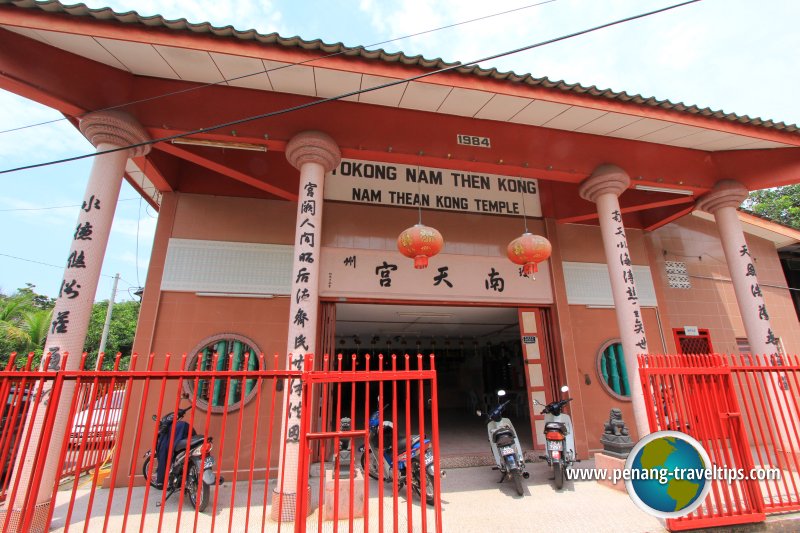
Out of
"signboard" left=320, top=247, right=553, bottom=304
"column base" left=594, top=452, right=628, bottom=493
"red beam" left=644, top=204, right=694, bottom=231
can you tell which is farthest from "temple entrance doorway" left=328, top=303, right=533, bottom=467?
"red beam" left=644, top=204, right=694, bottom=231

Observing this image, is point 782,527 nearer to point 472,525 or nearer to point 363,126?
→ point 472,525

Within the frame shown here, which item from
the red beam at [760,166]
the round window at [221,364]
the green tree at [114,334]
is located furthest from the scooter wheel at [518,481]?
the green tree at [114,334]

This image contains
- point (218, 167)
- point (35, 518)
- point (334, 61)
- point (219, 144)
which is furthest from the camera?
point (218, 167)

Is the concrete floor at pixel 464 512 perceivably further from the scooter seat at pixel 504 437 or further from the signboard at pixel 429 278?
the signboard at pixel 429 278

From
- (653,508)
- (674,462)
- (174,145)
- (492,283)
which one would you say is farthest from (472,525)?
(174,145)

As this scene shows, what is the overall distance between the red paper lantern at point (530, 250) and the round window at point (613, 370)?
2.74 m

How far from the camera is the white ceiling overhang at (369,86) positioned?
13.6 ft

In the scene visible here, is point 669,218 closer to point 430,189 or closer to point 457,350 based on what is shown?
point 430,189

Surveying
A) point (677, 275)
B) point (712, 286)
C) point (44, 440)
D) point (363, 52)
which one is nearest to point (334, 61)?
point (363, 52)

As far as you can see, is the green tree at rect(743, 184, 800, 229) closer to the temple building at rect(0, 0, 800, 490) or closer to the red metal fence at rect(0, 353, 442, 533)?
the temple building at rect(0, 0, 800, 490)

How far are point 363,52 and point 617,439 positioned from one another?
551 centimetres

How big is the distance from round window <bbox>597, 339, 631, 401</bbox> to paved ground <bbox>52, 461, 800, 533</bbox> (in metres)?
2.26

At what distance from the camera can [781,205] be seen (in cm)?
1521

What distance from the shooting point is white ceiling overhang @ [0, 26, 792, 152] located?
4.16 meters
